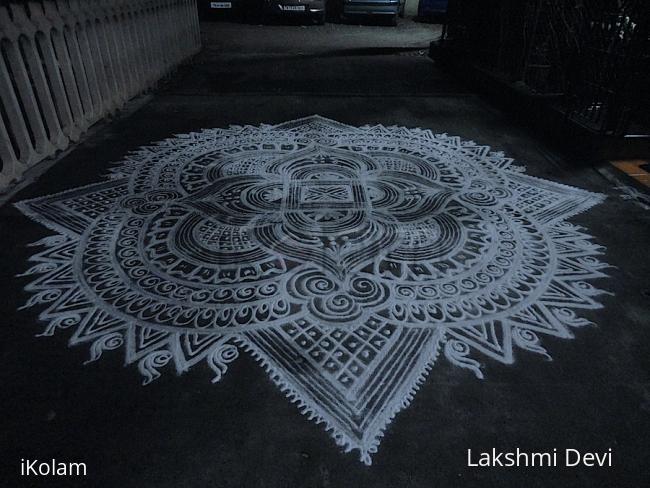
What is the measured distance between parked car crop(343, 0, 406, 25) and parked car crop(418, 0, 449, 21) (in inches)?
61.8

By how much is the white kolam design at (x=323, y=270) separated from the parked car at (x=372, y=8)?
8.99 metres

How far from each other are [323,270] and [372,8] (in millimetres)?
10437

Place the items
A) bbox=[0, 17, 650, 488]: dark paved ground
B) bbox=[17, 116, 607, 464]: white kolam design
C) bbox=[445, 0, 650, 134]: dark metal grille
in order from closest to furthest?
bbox=[0, 17, 650, 488]: dark paved ground → bbox=[17, 116, 607, 464]: white kolam design → bbox=[445, 0, 650, 134]: dark metal grille

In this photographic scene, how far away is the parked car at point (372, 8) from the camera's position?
10.1 metres

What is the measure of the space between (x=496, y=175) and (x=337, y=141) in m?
1.23

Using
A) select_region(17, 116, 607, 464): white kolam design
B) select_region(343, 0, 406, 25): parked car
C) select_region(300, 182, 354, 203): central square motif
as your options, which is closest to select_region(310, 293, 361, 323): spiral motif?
select_region(17, 116, 607, 464): white kolam design

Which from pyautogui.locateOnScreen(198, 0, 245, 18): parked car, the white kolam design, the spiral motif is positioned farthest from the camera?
pyautogui.locateOnScreen(198, 0, 245, 18): parked car

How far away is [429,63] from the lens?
627cm

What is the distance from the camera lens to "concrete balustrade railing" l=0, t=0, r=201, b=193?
97.8 inches

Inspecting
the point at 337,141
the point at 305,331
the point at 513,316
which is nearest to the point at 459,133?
the point at 337,141

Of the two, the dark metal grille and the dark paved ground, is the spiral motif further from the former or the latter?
the dark metal grille

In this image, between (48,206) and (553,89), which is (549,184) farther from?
(48,206)

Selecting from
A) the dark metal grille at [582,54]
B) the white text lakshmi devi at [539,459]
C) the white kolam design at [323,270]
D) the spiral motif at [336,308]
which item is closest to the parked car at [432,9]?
the dark metal grille at [582,54]

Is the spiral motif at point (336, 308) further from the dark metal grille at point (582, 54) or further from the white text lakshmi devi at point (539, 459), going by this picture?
the dark metal grille at point (582, 54)
